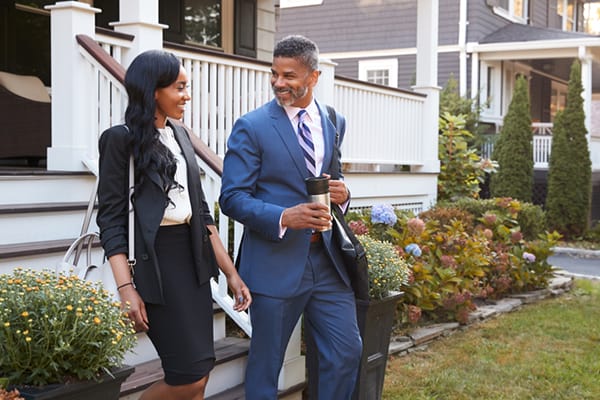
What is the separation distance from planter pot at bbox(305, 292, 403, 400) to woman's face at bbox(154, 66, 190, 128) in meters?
1.77

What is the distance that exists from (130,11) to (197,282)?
3464mm

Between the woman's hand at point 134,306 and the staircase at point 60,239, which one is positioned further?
the staircase at point 60,239

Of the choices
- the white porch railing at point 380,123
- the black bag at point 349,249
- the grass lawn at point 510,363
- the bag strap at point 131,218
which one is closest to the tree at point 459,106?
the white porch railing at point 380,123

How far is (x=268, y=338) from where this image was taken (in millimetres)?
3213

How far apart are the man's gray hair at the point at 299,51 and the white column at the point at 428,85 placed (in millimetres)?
7096

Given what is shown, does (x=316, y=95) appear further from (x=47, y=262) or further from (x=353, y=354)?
(x=353, y=354)

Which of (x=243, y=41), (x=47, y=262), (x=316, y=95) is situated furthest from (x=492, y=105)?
(x=47, y=262)

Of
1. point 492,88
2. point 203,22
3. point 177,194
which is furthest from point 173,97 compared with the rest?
point 492,88

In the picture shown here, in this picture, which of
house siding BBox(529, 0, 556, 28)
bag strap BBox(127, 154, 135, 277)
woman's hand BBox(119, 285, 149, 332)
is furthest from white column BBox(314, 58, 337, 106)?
house siding BBox(529, 0, 556, 28)

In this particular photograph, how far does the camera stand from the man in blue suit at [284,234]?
317 cm

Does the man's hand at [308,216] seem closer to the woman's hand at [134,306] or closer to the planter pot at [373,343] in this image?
the woman's hand at [134,306]

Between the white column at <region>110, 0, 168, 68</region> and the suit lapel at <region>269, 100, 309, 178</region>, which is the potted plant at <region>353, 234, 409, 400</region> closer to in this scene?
the suit lapel at <region>269, 100, 309, 178</region>

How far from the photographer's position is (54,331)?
233 centimetres

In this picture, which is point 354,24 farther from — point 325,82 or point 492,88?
point 325,82
